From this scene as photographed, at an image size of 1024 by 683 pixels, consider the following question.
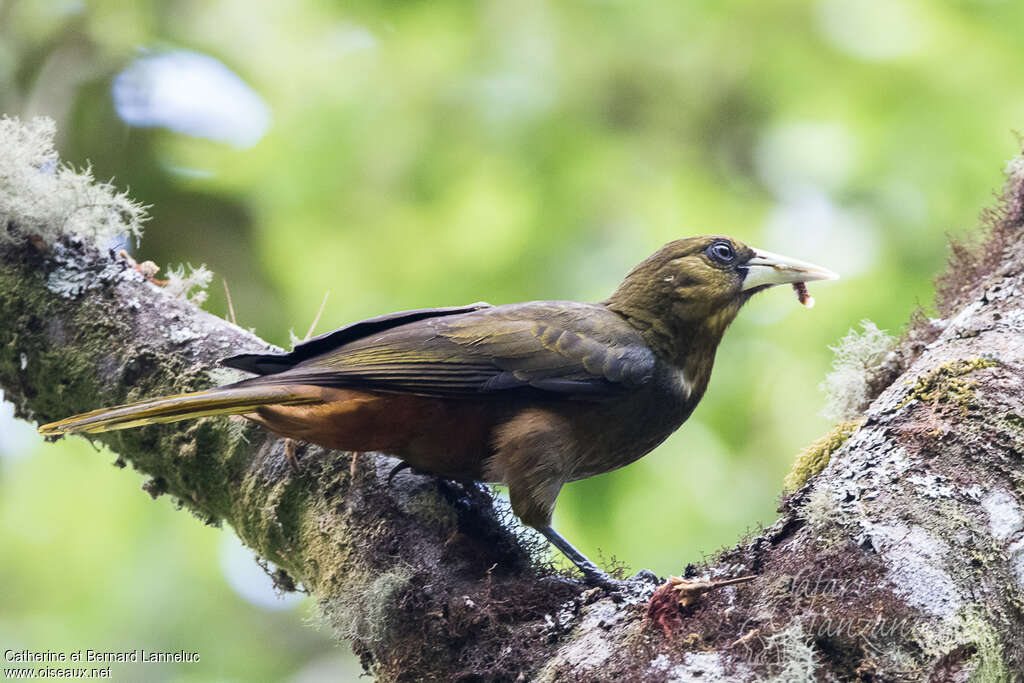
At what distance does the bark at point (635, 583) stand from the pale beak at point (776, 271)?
38cm

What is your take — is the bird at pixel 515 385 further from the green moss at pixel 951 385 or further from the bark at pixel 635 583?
the green moss at pixel 951 385

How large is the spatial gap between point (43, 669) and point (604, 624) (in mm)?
3522

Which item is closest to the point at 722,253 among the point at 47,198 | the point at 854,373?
the point at 854,373

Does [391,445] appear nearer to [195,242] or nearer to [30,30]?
[195,242]

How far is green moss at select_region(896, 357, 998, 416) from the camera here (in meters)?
2.04

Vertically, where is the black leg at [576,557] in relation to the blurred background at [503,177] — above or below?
below

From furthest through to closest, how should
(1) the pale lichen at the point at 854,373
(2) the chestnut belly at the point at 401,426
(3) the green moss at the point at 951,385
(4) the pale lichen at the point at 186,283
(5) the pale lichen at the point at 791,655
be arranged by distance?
(4) the pale lichen at the point at 186,283 < (1) the pale lichen at the point at 854,373 < (2) the chestnut belly at the point at 401,426 < (3) the green moss at the point at 951,385 < (5) the pale lichen at the point at 791,655

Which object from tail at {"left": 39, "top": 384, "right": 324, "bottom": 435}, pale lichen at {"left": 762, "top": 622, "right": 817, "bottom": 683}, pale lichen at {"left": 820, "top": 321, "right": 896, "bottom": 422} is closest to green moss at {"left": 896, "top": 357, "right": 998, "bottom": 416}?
pale lichen at {"left": 820, "top": 321, "right": 896, "bottom": 422}

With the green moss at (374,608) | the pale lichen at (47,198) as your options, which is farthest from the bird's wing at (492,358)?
the pale lichen at (47,198)

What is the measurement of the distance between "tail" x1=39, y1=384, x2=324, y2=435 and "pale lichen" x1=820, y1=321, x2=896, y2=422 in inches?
60.7

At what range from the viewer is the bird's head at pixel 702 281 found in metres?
2.97

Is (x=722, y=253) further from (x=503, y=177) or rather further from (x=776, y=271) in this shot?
(x=503, y=177)

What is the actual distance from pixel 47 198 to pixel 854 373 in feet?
7.92

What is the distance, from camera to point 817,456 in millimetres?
2418
